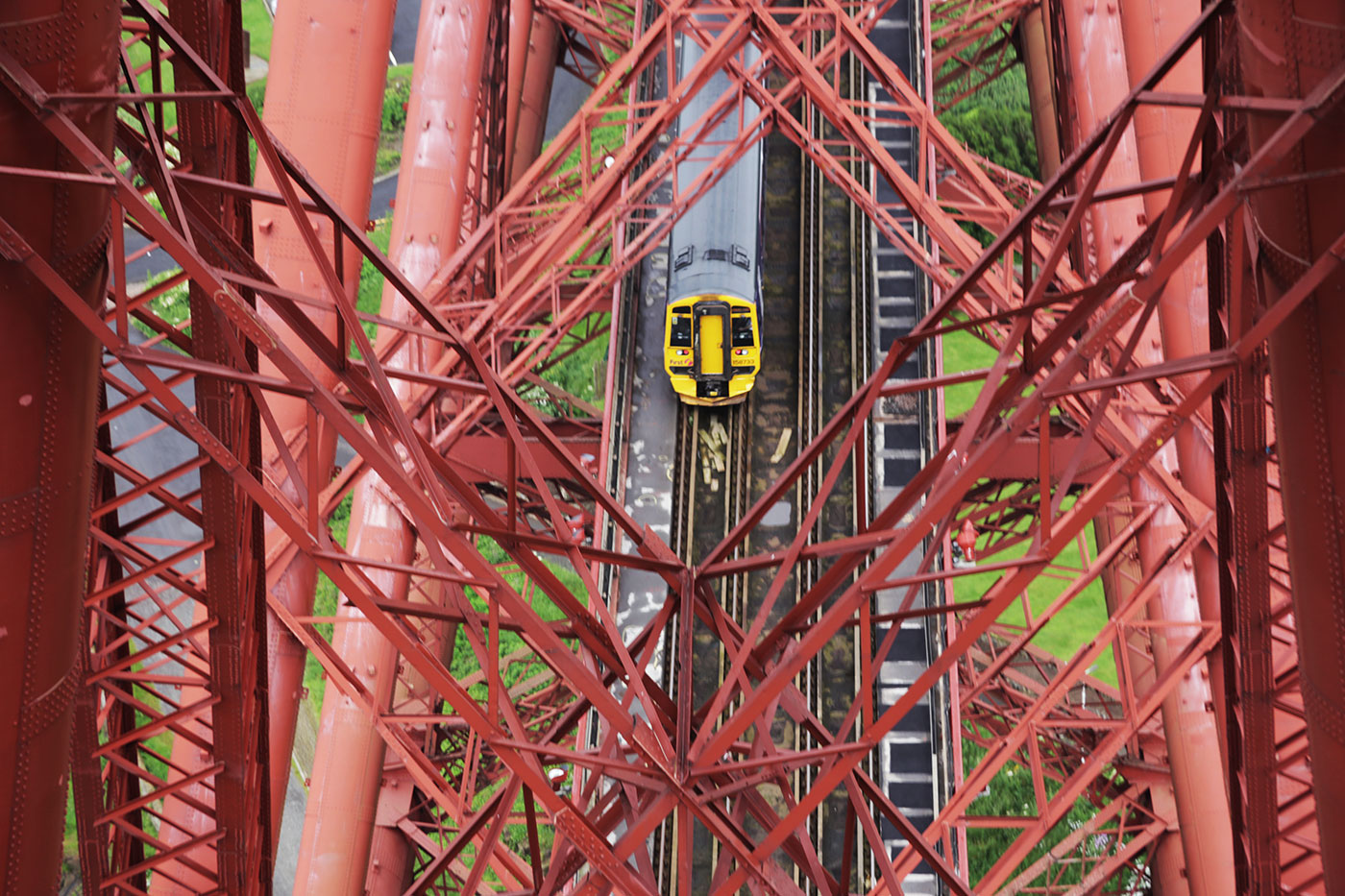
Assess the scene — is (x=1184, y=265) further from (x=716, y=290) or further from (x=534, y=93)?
(x=534, y=93)

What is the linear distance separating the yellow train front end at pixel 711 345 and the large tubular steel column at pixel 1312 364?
57.8ft

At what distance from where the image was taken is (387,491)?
56.7 feet

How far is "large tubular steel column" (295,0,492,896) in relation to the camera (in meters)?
16.8

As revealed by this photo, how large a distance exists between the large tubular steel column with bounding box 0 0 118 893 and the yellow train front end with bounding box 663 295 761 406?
1821cm

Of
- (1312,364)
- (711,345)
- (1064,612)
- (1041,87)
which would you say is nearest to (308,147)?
(711,345)

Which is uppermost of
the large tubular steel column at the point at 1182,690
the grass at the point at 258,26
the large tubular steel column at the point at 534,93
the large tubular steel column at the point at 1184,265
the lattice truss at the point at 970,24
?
the grass at the point at 258,26

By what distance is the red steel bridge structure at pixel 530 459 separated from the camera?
680cm

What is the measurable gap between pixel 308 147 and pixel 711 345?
36.6 feet

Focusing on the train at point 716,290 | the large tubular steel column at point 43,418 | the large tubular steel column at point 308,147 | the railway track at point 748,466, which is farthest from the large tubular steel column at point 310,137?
the railway track at point 748,466

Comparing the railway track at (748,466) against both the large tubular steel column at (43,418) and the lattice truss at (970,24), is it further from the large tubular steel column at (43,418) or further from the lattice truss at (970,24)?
the large tubular steel column at (43,418)

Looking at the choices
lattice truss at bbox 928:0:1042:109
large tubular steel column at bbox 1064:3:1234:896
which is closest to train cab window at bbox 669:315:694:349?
lattice truss at bbox 928:0:1042:109

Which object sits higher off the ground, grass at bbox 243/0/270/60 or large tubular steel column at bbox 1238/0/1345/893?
grass at bbox 243/0/270/60

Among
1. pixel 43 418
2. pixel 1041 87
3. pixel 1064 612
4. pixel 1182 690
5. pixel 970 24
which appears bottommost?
pixel 1182 690

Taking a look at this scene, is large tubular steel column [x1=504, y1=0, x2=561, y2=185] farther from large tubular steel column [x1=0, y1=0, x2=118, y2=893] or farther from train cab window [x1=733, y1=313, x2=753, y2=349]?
large tubular steel column [x1=0, y1=0, x2=118, y2=893]
